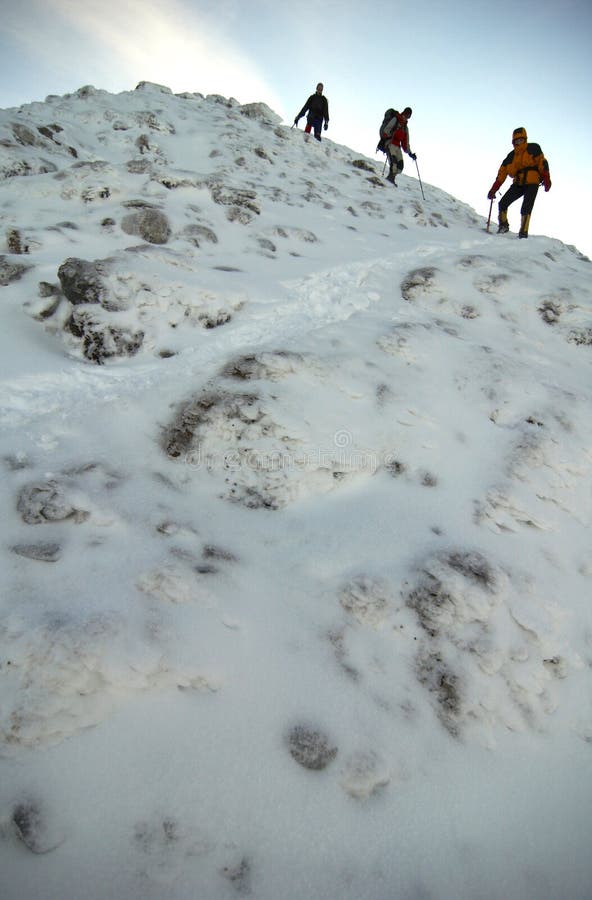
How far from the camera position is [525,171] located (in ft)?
35.6

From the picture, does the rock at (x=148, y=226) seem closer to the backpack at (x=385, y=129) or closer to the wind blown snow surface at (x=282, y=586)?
the wind blown snow surface at (x=282, y=586)

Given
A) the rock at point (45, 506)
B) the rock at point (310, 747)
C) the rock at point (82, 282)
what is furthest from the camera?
the rock at point (82, 282)

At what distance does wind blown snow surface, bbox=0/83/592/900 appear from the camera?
2.02 metres

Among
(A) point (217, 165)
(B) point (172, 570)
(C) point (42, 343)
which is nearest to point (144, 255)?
(C) point (42, 343)

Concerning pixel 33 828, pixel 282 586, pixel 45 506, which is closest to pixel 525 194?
pixel 282 586

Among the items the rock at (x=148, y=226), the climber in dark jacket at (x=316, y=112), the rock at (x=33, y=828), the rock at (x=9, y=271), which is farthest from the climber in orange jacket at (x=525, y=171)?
the rock at (x=33, y=828)

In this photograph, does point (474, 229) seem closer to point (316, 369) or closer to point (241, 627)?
point (316, 369)

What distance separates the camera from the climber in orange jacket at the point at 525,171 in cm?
1070

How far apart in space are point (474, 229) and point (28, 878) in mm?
15475

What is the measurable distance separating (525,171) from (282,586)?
1248 cm

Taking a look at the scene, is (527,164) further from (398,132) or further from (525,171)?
(398,132)

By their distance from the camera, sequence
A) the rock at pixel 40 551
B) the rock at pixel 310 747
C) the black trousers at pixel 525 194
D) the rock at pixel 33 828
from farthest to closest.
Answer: the black trousers at pixel 525 194, the rock at pixel 40 551, the rock at pixel 310 747, the rock at pixel 33 828

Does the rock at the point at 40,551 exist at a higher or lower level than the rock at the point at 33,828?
higher

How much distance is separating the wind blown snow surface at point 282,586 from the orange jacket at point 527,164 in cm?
628
